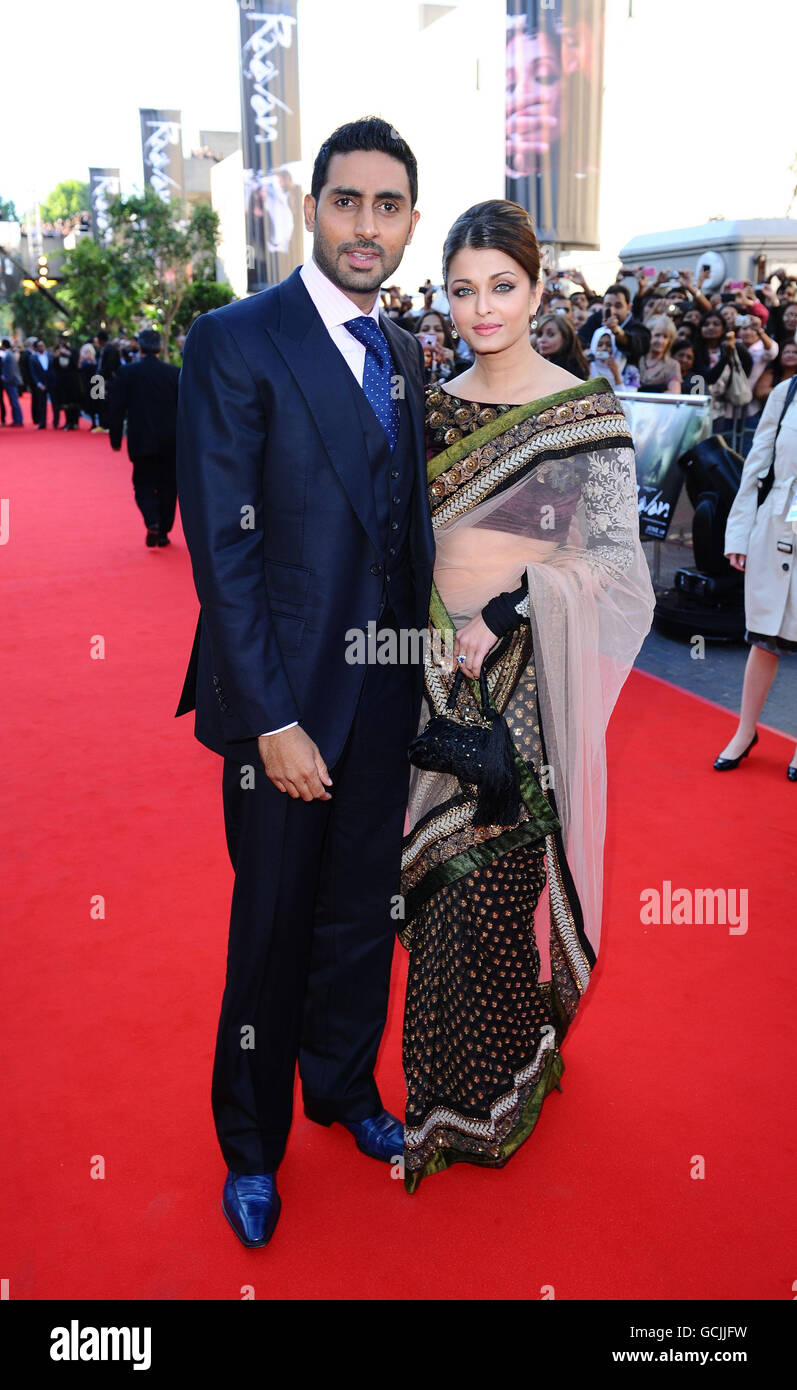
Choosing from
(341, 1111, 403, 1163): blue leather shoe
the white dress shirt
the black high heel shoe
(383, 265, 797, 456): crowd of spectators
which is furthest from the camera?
(383, 265, 797, 456): crowd of spectators

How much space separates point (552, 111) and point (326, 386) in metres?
14.1

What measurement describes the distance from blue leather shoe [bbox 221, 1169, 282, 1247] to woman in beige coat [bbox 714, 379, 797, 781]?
265cm

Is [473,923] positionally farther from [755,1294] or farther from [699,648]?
[699,648]

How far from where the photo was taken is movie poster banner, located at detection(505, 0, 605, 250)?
46.3ft

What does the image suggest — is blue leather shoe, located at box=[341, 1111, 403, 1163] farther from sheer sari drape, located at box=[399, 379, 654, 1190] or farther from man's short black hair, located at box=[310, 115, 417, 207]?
man's short black hair, located at box=[310, 115, 417, 207]

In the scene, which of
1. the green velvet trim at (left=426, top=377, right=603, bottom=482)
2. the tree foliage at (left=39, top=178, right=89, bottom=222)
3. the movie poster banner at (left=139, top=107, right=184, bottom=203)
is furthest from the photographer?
the tree foliage at (left=39, top=178, right=89, bottom=222)

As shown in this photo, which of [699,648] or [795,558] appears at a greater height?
[795,558]

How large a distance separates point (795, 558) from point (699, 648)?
1.92 meters

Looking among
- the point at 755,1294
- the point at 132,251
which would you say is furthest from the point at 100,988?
the point at 132,251

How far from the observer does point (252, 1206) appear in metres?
2.08

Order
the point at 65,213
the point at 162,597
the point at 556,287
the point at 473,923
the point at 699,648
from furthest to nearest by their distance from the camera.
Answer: the point at 65,213 → the point at 556,287 → the point at 162,597 → the point at 699,648 → the point at 473,923

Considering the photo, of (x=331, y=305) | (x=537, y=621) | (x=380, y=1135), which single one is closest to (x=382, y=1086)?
(x=380, y=1135)
